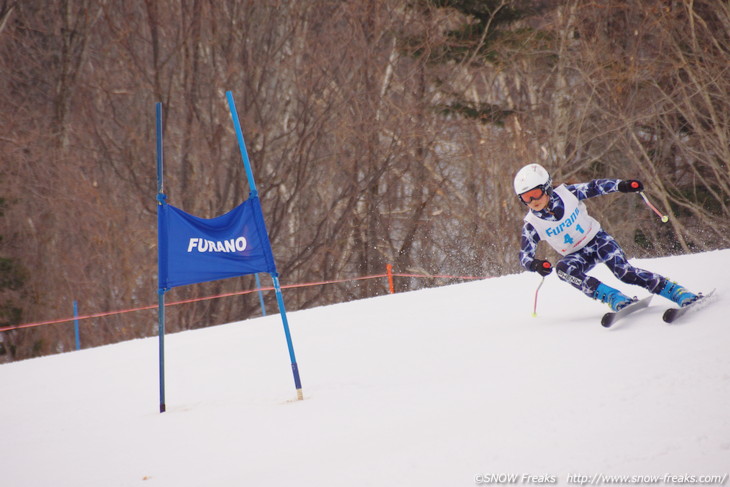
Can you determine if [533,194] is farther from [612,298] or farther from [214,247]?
[214,247]

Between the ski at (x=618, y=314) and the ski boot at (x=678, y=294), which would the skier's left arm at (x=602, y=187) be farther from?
the ski at (x=618, y=314)

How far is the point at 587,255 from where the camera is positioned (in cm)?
648

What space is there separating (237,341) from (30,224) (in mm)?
13375

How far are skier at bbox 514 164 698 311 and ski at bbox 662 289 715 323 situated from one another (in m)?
0.40

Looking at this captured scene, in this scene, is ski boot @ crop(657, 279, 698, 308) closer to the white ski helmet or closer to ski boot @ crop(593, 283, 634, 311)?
ski boot @ crop(593, 283, 634, 311)

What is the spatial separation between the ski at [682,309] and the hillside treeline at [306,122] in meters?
12.4

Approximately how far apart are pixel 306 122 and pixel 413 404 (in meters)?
16.2

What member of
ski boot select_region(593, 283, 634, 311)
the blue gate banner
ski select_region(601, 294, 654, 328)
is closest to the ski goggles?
ski boot select_region(593, 283, 634, 311)

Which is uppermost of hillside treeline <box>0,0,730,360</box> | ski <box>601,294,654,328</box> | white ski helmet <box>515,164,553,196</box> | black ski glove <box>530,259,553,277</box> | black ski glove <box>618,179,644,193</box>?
hillside treeline <box>0,0,730,360</box>

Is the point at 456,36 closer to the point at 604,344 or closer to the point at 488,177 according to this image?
the point at 488,177

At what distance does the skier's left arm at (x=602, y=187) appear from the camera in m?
6.09

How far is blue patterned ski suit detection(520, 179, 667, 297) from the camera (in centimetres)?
628

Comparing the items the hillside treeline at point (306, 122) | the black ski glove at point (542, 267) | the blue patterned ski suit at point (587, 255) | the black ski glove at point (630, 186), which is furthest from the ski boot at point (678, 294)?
the hillside treeline at point (306, 122)

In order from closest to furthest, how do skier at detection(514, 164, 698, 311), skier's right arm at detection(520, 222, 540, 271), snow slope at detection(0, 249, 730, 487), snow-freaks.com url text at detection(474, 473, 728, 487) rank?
snow-freaks.com url text at detection(474, 473, 728, 487), snow slope at detection(0, 249, 730, 487), skier at detection(514, 164, 698, 311), skier's right arm at detection(520, 222, 540, 271)
